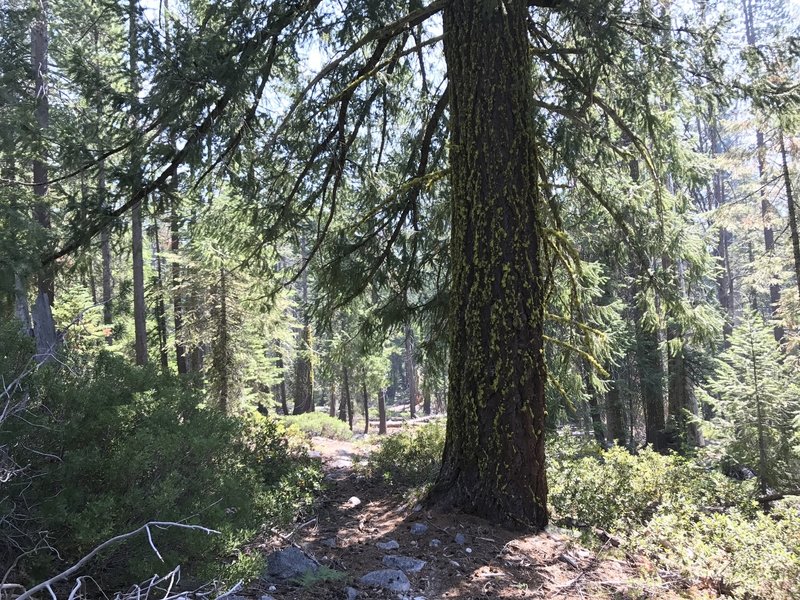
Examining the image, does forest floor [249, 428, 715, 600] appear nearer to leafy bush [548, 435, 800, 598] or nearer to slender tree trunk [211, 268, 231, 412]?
leafy bush [548, 435, 800, 598]

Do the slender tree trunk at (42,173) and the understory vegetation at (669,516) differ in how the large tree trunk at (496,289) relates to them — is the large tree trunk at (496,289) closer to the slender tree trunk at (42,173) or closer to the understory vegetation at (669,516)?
the understory vegetation at (669,516)

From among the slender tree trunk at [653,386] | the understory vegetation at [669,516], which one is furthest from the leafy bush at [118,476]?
the slender tree trunk at [653,386]

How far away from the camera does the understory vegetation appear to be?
3.60m

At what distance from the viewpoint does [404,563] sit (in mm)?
3650

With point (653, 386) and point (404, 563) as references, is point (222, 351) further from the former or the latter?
point (653, 386)

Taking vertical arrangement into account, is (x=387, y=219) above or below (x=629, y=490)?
above

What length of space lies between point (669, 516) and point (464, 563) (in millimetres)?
1830

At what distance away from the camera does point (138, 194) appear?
462 centimetres

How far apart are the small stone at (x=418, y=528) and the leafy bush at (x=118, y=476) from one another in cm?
141

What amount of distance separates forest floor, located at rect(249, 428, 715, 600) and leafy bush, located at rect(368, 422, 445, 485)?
5.57 ft

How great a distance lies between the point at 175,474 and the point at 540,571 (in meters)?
2.49

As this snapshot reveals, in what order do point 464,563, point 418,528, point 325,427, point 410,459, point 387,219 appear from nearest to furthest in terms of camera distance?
point 464,563 < point 418,528 < point 387,219 < point 410,459 < point 325,427

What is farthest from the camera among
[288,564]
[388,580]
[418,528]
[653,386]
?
[653,386]

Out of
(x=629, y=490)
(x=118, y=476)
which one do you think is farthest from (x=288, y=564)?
(x=629, y=490)
